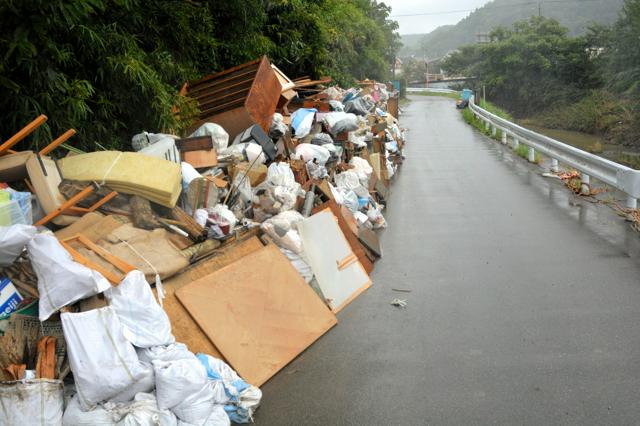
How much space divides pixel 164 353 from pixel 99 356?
45cm

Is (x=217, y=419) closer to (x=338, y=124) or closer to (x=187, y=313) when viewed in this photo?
(x=187, y=313)

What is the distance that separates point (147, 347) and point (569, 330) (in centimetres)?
345

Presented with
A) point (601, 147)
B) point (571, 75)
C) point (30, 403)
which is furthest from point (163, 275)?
point (571, 75)

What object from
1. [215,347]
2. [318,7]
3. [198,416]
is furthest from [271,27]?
[198,416]

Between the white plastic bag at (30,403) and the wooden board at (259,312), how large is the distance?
1.37 m

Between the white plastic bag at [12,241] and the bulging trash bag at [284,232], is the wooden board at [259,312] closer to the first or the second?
the bulging trash bag at [284,232]

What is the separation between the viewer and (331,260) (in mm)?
6852

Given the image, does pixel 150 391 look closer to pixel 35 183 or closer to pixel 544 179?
pixel 35 183

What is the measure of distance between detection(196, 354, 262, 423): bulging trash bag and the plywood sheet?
1.92 m

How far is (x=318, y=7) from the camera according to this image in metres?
16.1

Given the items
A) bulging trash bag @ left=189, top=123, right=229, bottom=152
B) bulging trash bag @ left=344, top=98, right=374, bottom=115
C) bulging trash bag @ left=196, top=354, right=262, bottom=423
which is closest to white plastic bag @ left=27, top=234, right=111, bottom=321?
bulging trash bag @ left=196, top=354, right=262, bottom=423

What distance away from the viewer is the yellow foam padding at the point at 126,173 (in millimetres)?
5645

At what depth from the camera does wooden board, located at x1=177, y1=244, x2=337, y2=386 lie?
4.91 meters

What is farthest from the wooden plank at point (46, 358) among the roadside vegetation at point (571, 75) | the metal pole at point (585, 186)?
the roadside vegetation at point (571, 75)
